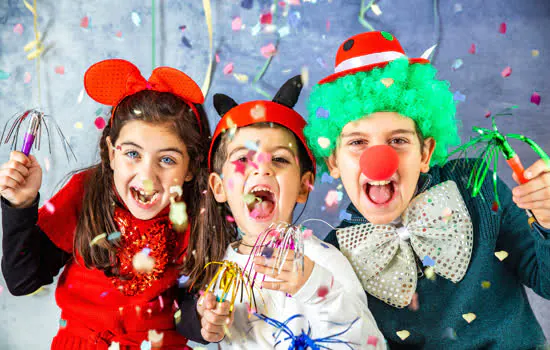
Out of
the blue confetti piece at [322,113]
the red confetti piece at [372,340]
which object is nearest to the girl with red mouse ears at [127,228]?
the blue confetti piece at [322,113]

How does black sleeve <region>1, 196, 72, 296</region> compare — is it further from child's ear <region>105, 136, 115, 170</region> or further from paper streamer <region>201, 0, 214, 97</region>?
paper streamer <region>201, 0, 214, 97</region>

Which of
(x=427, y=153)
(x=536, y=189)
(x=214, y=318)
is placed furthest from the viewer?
(x=427, y=153)

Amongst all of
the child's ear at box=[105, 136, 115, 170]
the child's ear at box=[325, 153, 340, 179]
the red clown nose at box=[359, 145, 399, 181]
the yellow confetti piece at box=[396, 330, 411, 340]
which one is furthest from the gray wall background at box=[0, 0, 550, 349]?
the red clown nose at box=[359, 145, 399, 181]

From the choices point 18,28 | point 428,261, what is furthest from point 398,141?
point 18,28

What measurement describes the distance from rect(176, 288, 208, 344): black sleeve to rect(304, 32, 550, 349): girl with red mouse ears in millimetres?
441

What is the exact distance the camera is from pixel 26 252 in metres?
1.53

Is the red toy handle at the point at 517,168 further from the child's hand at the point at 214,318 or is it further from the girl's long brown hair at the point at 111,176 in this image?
the girl's long brown hair at the point at 111,176

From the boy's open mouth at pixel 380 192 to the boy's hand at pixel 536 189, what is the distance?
297mm

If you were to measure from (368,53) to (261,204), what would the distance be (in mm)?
482

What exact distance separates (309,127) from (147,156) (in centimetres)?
45

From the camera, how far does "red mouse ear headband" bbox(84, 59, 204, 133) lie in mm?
1572

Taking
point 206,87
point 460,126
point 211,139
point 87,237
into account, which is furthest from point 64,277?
point 460,126

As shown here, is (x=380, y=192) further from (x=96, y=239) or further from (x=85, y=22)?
(x=85, y=22)

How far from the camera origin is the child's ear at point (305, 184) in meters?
1.53
